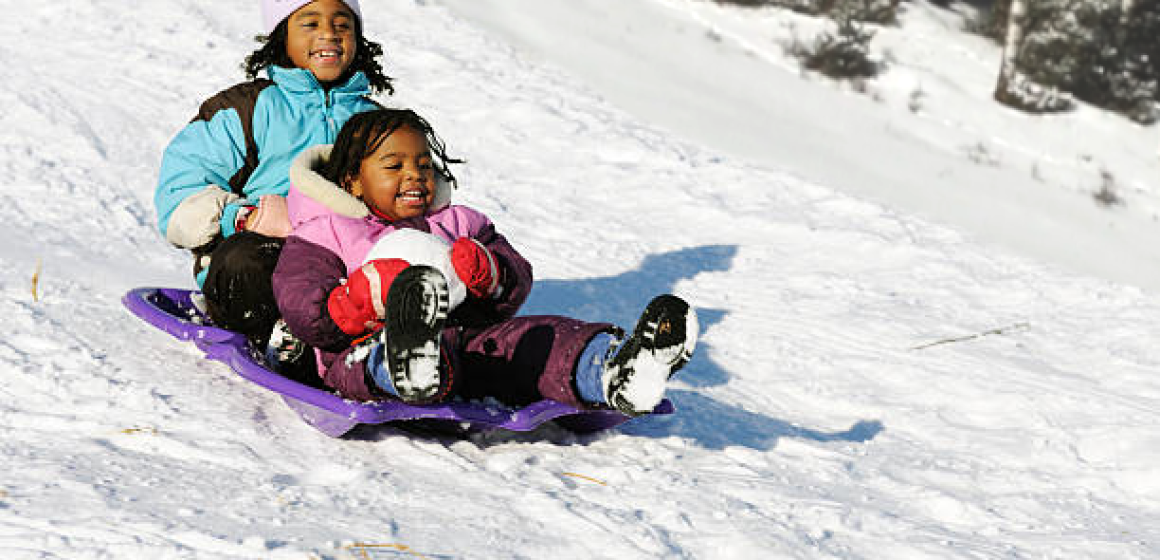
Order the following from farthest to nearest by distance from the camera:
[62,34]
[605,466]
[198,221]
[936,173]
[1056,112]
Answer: [1056,112] < [936,173] < [62,34] < [198,221] < [605,466]

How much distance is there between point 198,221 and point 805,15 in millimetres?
11877

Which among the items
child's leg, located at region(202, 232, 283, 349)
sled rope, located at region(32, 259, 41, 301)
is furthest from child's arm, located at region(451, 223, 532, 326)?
sled rope, located at region(32, 259, 41, 301)

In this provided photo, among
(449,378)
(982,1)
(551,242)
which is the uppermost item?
(982,1)

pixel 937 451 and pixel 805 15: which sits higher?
pixel 805 15

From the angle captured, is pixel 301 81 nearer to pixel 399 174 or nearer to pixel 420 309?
pixel 399 174

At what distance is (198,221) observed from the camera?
144 inches

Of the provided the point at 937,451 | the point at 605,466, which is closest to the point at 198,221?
the point at 605,466

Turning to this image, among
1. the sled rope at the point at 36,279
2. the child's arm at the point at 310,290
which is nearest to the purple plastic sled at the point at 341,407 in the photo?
the child's arm at the point at 310,290

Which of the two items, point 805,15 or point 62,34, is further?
point 805,15

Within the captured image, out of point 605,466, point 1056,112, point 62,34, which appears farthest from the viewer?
point 1056,112

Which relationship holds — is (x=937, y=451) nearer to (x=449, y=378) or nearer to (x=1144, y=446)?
(x=1144, y=446)

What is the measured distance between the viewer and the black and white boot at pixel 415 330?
8.72 feet

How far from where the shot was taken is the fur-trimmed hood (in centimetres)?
330

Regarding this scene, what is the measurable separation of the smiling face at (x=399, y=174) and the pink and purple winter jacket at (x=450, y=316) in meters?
0.05
